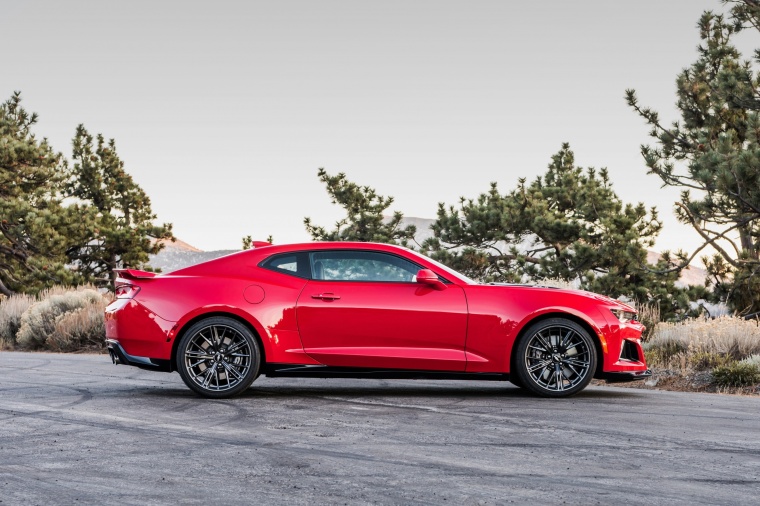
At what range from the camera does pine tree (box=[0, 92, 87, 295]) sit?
42938mm

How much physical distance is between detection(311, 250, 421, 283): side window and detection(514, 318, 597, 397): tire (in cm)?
143

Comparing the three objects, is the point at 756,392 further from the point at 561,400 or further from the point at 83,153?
the point at 83,153

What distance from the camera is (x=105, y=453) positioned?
23.5 feet

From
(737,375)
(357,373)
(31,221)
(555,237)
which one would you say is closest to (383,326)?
(357,373)

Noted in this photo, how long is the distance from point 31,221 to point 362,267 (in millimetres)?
35793

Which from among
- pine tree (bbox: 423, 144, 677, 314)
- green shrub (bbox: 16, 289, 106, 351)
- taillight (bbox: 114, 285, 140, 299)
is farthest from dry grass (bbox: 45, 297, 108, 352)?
pine tree (bbox: 423, 144, 677, 314)

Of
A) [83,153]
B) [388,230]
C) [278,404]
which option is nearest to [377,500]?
[278,404]

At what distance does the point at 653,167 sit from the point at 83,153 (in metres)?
42.3

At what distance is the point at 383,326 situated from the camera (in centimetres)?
1016

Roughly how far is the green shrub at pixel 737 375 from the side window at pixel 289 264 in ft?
20.2

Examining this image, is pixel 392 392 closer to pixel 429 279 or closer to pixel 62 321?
pixel 429 279

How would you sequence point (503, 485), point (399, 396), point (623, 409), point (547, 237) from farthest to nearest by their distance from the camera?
point (547, 237) < point (399, 396) < point (623, 409) < point (503, 485)

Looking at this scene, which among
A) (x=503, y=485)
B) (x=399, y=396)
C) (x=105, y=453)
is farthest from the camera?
(x=399, y=396)

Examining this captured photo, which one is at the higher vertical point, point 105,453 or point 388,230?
point 388,230
